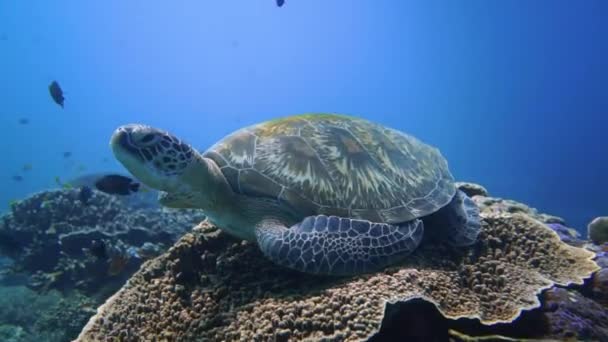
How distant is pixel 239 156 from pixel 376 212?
148 centimetres

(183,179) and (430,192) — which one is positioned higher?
(430,192)

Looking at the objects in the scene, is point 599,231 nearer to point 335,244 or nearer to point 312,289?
point 335,244

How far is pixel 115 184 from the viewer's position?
4.56 meters

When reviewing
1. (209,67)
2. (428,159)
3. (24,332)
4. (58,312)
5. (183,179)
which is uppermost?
(209,67)

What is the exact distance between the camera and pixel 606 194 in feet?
157

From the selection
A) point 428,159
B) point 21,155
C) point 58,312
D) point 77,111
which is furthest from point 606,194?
point 77,111

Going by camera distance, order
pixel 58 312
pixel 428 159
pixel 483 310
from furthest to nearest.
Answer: pixel 58 312 → pixel 428 159 → pixel 483 310

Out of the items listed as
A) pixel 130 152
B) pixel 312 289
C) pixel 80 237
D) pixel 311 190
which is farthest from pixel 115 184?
pixel 312 289

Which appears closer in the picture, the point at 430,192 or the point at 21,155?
the point at 430,192

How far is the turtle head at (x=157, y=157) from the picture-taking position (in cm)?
302

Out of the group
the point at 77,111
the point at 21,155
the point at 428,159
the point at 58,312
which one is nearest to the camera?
the point at 428,159

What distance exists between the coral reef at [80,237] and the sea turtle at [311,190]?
2573mm

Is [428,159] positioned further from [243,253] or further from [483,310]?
[243,253]

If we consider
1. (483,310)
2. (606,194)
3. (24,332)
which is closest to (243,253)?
(483,310)
